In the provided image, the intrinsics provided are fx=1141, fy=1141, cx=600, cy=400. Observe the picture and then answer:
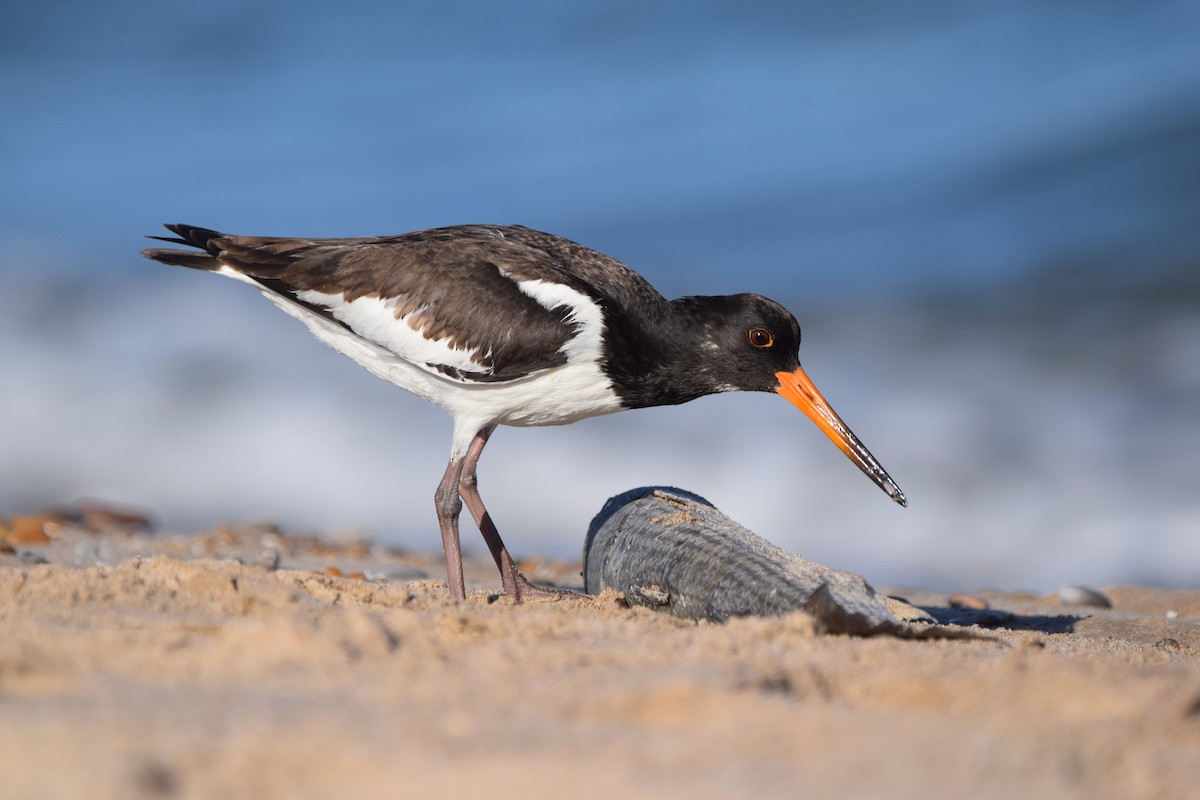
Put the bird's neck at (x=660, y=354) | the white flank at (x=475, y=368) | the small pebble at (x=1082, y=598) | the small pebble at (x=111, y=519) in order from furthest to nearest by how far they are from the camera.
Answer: the small pebble at (x=111, y=519)
the small pebble at (x=1082, y=598)
the bird's neck at (x=660, y=354)
the white flank at (x=475, y=368)

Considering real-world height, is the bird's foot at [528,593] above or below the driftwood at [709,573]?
below

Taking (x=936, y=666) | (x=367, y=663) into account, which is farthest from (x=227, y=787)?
(x=936, y=666)

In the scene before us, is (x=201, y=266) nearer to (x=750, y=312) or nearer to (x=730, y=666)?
(x=750, y=312)

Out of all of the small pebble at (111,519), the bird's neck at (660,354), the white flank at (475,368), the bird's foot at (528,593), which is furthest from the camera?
the small pebble at (111,519)

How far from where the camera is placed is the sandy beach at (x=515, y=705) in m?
2.17

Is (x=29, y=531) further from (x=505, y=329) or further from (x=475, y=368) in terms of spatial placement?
(x=505, y=329)

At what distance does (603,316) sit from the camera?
232 inches

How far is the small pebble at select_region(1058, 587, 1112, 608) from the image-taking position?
7.69 meters

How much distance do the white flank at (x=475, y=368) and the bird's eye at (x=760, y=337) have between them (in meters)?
→ 0.84

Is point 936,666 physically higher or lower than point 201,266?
lower

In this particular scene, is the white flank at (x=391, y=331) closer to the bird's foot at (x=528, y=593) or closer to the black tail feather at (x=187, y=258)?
the black tail feather at (x=187, y=258)

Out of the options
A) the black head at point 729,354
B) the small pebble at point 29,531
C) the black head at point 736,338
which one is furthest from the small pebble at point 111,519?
the black head at point 736,338

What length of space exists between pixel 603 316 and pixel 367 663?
3159 millimetres

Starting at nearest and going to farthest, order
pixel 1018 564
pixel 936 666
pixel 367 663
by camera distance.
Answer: pixel 367 663 < pixel 936 666 < pixel 1018 564
